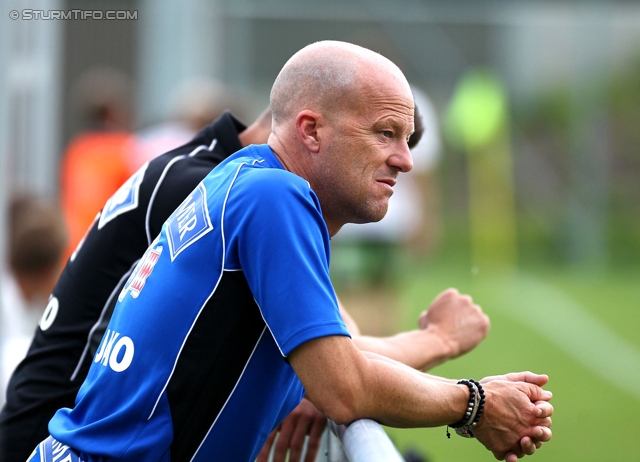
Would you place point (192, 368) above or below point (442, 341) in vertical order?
A: above

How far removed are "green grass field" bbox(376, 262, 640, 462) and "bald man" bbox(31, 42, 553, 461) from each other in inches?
44.0

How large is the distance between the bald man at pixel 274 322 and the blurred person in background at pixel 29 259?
295 centimetres

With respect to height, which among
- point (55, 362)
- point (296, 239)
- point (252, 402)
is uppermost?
point (296, 239)

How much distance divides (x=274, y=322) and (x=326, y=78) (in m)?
0.72

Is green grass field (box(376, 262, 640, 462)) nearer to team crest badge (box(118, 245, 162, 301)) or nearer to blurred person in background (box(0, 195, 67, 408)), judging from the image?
team crest badge (box(118, 245, 162, 301))

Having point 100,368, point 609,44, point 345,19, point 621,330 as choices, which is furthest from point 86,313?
point 609,44

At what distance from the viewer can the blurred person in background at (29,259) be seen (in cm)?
570

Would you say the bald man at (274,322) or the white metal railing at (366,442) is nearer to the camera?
the white metal railing at (366,442)

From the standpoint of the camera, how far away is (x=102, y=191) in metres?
9.44

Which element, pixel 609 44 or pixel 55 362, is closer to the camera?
pixel 55 362

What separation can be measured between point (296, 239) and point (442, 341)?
3.83 feet

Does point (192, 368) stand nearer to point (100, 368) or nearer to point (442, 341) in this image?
point (100, 368)

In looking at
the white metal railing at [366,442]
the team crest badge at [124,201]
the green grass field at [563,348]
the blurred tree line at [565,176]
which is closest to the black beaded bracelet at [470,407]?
the white metal railing at [366,442]

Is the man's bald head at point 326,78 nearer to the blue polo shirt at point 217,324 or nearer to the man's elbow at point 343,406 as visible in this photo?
the blue polo shirt at point 217,324
